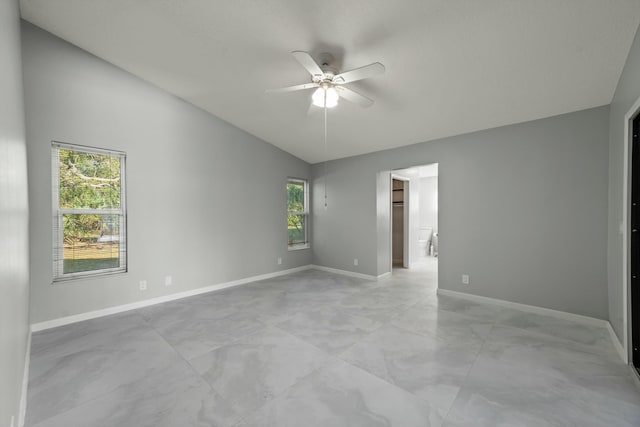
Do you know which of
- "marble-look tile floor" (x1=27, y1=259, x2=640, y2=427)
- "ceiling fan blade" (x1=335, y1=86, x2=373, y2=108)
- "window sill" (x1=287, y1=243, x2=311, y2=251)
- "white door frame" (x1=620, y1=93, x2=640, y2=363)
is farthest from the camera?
"window sill" (x1=287, y1=243, x2=311, y2=251)

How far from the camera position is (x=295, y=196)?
232 inches

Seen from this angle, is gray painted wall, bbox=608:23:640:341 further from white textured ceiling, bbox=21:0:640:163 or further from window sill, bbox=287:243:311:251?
window sill, bbox=287:243:311:251

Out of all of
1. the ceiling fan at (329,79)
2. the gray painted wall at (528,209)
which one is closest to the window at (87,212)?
the ceiling fan at (329,79)

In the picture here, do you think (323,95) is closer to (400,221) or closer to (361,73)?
(361,73)

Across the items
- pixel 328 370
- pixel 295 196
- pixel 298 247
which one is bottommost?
pixel 328 370

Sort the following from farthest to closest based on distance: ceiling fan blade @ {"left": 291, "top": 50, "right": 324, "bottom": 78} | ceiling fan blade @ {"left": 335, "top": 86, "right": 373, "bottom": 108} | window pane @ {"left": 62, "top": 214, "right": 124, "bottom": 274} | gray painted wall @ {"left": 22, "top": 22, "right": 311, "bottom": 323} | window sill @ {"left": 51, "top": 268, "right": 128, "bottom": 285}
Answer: window pane @ {"left": 62, "top": 214, "right": 124, "bottom": 274} < window sill @ {"left": 51, "top": 268, "right": 128, "bottom": 285} < gray painted wall @ {"left": 22, "top": 22, "right": 311, "bottom": 323} < ceiling fan blade @ {"left": 335, "top": 86, "right": 373, "bottom": 108} < ceiling fan blade @ {"left": 291, "top": 50, "right": 324, "bottom": 78}

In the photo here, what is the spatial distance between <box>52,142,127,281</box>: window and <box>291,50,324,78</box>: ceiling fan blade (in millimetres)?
2855

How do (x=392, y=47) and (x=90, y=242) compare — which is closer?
(x=392, y=47)

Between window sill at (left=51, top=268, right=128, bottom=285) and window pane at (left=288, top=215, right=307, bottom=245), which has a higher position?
window pane at (left=288, top=215, right=307, bottom=245)

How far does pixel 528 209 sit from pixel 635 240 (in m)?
1.27

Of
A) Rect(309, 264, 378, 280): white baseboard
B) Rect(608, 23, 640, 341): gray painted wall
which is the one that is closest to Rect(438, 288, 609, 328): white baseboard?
Rect(608, 23, 640, 341): gray painted wall

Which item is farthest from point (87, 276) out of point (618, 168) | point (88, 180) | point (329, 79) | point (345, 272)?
point (618, 168)

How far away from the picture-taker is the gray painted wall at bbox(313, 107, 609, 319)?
3.00m

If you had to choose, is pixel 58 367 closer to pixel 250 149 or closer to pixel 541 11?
pixel 250 149
